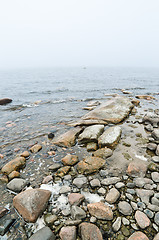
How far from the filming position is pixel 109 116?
26.3ft

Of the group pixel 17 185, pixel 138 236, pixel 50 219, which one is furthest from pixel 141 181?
pixel 17 185

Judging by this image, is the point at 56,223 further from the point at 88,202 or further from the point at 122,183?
the point at 122,183

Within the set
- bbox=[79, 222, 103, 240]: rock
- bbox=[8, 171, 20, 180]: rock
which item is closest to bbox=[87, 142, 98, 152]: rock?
A: bbox=[8, 171, 20, 180]: rock

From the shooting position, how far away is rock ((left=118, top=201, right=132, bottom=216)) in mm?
2695

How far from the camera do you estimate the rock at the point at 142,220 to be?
2442 millimetres

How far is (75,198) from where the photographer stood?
2.99 m

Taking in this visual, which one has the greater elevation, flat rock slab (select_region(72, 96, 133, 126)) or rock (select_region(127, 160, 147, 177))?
flat rock slab (select_region(72, 96, 133, 126))

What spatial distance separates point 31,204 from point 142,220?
2.39 metres

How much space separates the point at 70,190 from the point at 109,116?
18.4ft

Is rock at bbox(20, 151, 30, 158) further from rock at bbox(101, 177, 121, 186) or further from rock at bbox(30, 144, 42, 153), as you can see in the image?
rock at bbox(101, 177, 121, 186)

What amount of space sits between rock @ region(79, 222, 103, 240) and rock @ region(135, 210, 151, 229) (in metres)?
0.84

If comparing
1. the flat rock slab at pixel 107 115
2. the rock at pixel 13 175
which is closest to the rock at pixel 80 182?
the rock at pixel 13 175

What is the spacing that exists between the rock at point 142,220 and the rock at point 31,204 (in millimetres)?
2063

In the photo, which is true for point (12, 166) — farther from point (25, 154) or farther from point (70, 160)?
point (70, 160)
